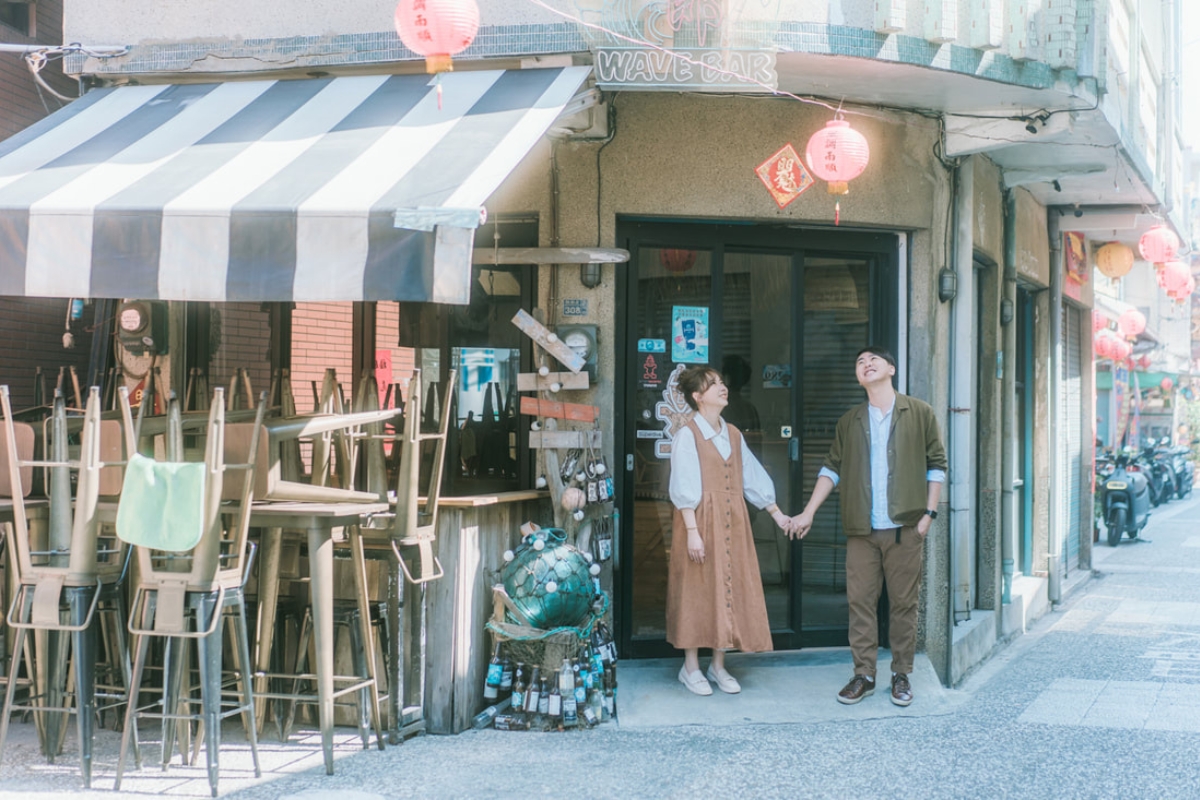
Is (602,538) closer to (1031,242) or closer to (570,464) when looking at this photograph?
(570,464)

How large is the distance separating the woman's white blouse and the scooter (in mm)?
11801

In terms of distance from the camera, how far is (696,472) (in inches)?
267

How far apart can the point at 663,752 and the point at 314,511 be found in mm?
2157

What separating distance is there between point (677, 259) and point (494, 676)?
114 inches

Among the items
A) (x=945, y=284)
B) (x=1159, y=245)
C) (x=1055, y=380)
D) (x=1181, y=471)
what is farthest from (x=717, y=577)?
(x=1181, y=471)

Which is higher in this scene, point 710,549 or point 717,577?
point 710,549

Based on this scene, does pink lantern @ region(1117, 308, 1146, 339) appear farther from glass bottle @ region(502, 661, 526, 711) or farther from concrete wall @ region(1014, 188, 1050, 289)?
glass bottle @ region(502, 661, 526, 711)

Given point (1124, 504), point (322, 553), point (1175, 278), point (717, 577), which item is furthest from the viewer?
point (1124, 504)

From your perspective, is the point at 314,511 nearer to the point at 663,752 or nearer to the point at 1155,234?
the point at 663,752

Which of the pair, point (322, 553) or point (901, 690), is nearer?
point (322, 553)

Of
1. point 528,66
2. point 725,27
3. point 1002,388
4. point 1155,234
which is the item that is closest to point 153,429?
point 528,66

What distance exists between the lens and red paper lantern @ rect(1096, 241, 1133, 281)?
13.1m

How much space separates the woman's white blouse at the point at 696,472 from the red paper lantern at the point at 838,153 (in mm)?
1595

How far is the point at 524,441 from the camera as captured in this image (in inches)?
285
